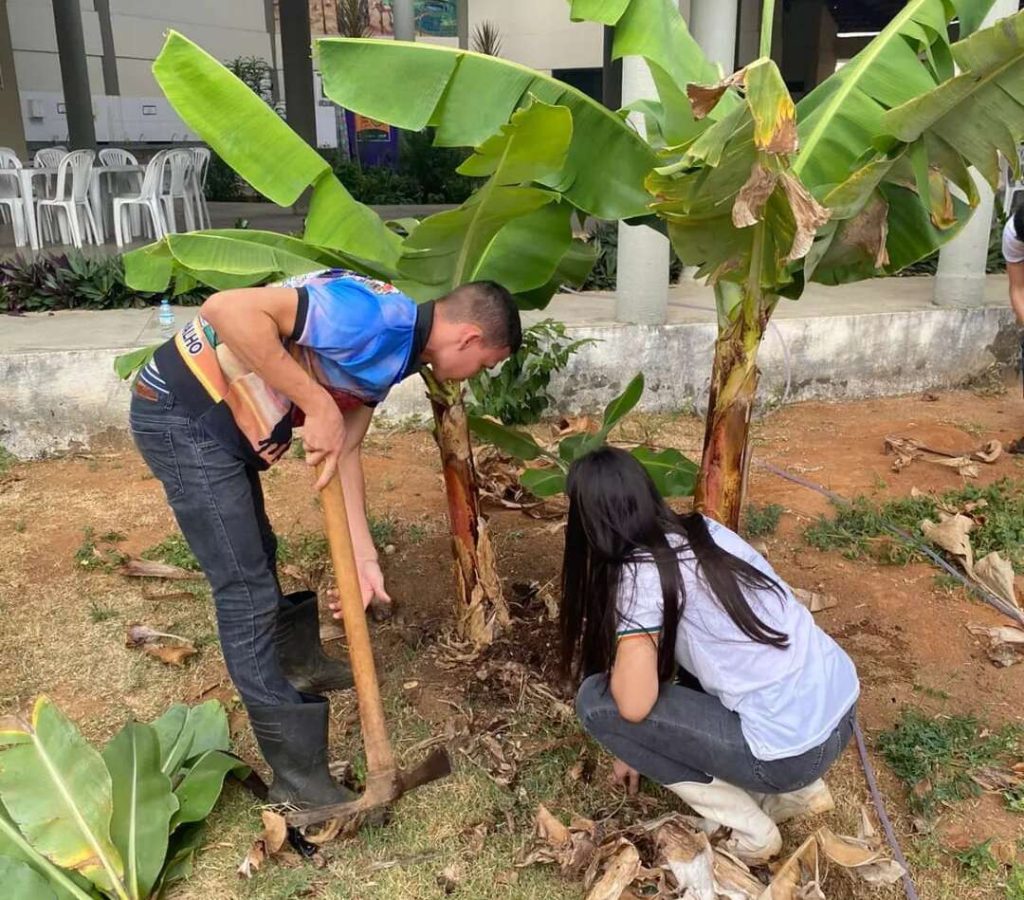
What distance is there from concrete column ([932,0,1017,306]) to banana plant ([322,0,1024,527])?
376 cm

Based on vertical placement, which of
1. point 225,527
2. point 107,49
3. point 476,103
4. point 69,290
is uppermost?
point 107,49

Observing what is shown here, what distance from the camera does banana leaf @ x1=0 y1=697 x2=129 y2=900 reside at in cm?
223

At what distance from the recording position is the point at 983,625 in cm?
354

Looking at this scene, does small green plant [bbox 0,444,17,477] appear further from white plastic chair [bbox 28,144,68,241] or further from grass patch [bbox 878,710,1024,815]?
white plastic chair [bbox 28,144,68,241]

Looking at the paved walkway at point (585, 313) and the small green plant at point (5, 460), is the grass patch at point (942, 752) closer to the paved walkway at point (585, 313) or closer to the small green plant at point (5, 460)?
the paved walkway at point (585, 313)

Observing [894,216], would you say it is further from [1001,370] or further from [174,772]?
[1001,370]

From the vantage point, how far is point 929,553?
13.1 ft

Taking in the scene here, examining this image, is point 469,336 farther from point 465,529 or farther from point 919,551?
point 919,551

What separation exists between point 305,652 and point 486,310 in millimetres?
1435

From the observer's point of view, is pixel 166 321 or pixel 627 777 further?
pixel 166 321

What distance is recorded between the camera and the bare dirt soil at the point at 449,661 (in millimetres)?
2500

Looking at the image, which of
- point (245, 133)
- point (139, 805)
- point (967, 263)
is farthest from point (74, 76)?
point (139, 805)

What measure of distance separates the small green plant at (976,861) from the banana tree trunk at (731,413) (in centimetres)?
111

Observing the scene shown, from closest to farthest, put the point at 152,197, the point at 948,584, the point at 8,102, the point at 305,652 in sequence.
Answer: the point at 305,652 → the point at 948,584 → the point at 152,197 → the point at 8,102
